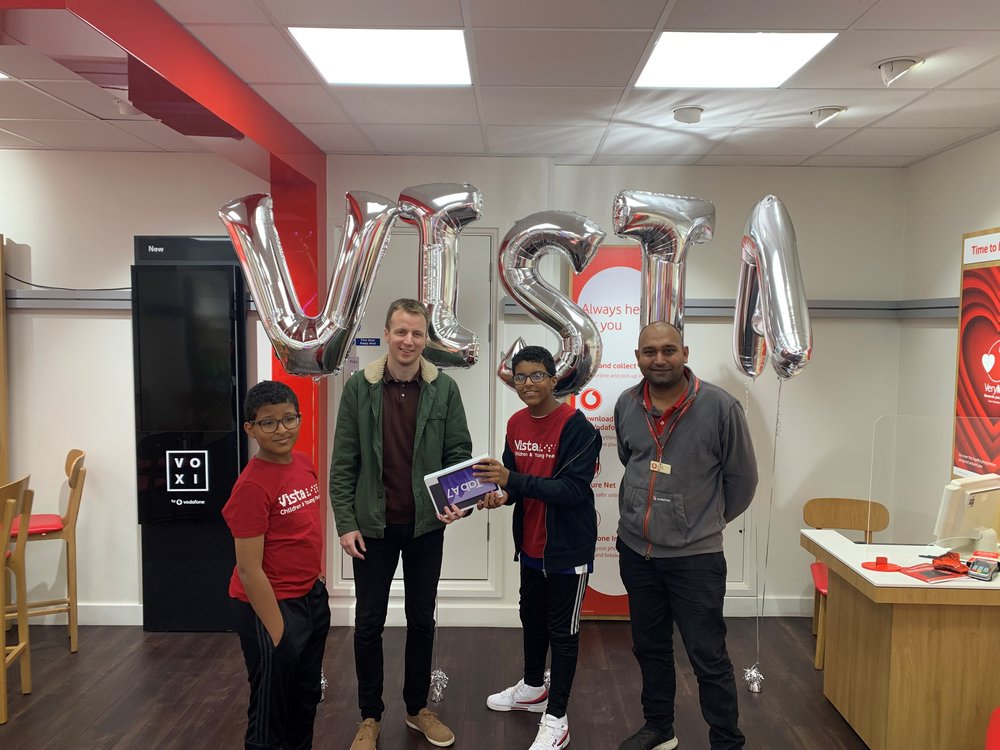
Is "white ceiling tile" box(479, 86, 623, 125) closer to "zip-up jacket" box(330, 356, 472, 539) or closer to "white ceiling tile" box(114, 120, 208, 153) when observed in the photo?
"zip-up jacket" box(330, 356, 472, 539)

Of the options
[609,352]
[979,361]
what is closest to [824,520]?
[979,361]

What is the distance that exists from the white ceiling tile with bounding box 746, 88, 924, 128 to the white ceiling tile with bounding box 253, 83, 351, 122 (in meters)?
1.78

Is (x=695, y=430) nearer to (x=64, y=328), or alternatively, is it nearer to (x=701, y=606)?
(x=701, y=606)

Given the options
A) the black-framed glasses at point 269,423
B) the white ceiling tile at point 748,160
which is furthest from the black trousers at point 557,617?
the white ceiling tile at point 748,160

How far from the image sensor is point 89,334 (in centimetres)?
371

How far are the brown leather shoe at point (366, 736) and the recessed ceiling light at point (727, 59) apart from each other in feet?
8.48

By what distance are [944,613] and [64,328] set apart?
4.33m

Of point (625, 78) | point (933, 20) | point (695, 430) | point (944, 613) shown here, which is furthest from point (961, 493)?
point (625, 78)

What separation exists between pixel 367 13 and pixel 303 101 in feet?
2.82

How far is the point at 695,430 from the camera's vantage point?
88.0 inches

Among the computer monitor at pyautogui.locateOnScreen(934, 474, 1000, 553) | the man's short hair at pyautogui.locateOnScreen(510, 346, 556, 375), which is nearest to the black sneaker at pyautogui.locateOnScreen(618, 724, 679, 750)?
the computer monitor at pyautogui.locateOnScreen(934, 474, 1000, 553)

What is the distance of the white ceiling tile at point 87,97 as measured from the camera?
102 inches

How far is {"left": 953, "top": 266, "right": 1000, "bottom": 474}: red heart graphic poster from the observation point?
2930mm

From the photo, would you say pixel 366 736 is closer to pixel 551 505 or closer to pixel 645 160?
pixel 551 505
